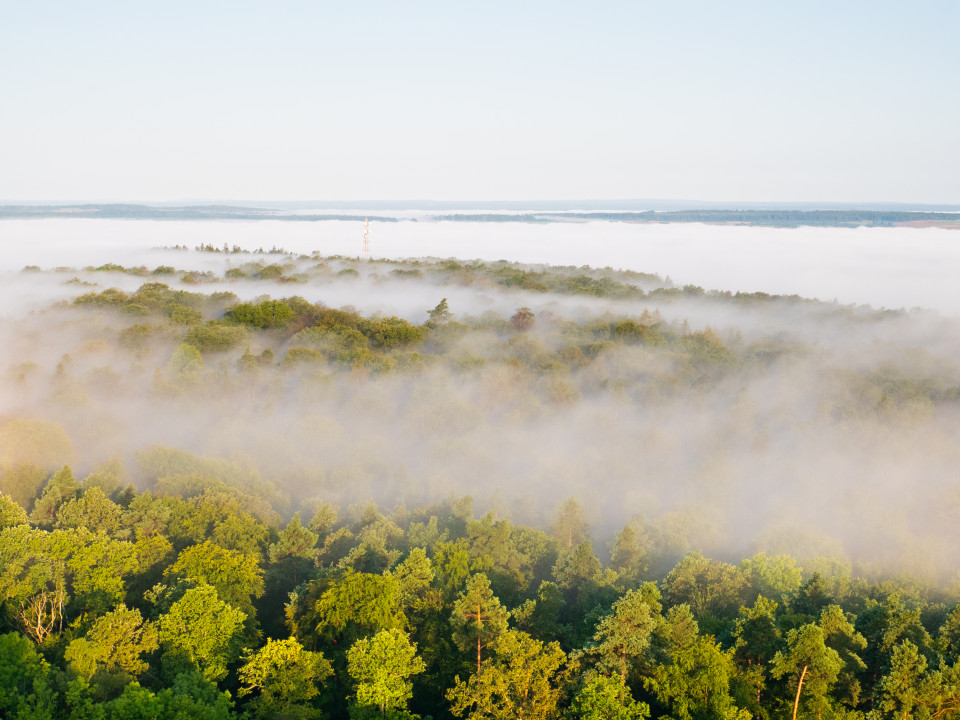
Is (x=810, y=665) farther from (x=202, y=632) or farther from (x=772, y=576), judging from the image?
(x=202, y=632)

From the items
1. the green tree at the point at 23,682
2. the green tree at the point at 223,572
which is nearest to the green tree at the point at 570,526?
the green tree at the point at 223,572

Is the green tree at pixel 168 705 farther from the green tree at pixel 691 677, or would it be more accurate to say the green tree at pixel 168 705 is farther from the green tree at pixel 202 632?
the green tree at pixel 691 677

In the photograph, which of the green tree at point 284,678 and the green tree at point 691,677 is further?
the green tree at point 284,678

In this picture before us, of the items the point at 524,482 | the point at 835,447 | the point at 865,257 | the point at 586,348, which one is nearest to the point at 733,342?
the point at 586,348

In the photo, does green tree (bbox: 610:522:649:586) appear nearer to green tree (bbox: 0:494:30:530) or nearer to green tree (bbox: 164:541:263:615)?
green tree (bbox: 164:541:263:615)

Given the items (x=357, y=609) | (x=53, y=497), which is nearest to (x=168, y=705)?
(x=357, y=609)
